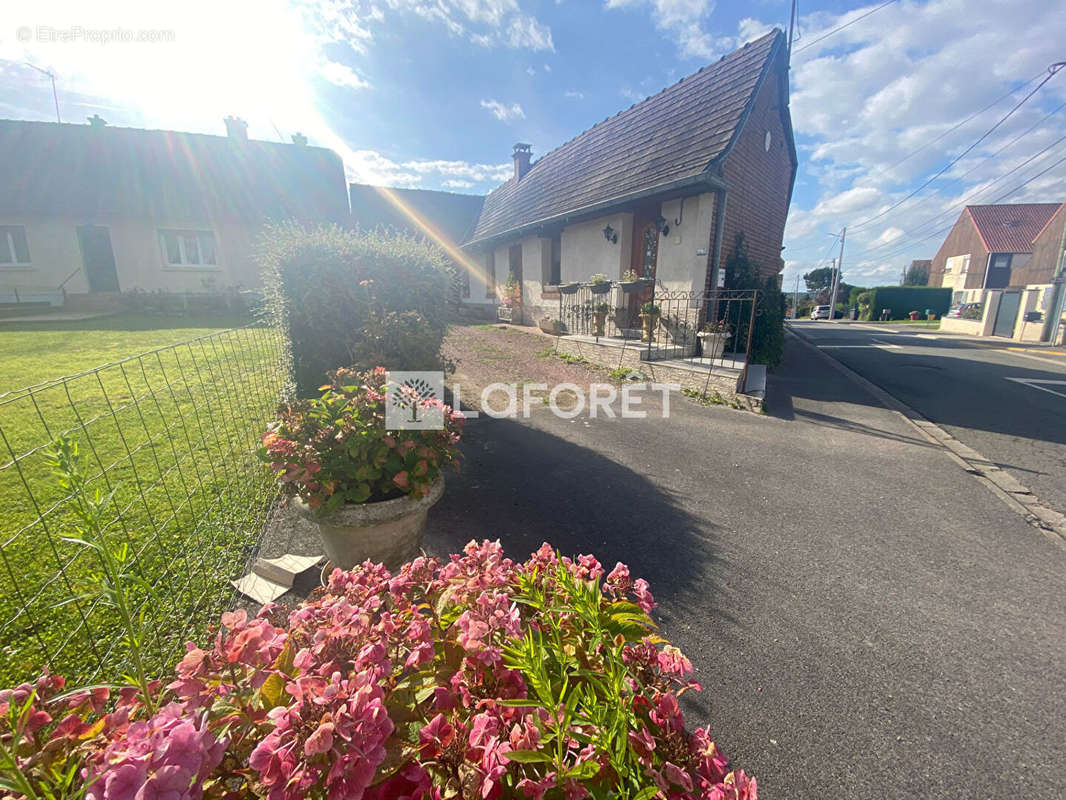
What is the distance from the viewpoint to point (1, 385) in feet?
17.8

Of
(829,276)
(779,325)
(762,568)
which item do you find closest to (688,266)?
(779,325)

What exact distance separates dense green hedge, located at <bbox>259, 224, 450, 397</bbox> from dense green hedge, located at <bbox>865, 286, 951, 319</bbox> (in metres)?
40.6

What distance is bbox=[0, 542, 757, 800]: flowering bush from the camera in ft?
2.40

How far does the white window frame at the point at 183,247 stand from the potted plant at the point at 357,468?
1886 cm

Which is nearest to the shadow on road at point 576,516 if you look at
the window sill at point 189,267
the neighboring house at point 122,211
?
the neighboring house at point 122,211

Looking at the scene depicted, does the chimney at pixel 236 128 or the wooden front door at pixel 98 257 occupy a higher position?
the chimney at pixel 236 128

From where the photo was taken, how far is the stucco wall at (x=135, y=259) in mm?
15227

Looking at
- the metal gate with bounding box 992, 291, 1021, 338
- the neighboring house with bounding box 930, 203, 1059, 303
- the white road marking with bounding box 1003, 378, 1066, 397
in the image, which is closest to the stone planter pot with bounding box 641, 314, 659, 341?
the white road marking with bounding box 1003, 378, 1066, 397

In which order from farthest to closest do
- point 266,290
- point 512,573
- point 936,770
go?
point 266,290
point 936,770
point 512,573

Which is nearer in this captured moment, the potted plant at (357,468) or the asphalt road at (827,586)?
the asphalt road at (827,586)

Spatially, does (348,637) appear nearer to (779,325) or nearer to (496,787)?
(496,787)

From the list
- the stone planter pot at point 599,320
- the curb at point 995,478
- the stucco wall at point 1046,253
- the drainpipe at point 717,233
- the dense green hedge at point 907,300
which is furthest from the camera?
the dense green hedge at point 907,300

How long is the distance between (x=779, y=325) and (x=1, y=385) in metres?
13.1

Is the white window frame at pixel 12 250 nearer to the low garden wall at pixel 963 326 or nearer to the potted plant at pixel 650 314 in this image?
the potted plant at pixel 650 314
